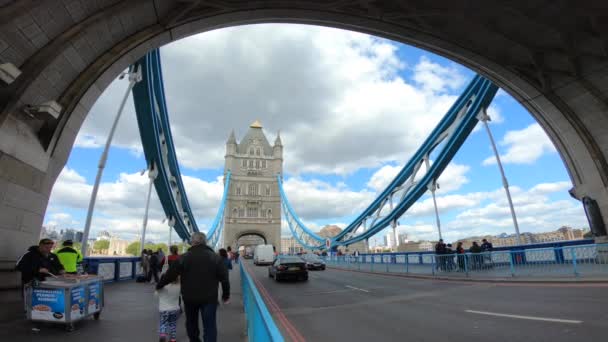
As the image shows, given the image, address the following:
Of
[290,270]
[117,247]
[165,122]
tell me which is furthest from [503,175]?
[117,247]

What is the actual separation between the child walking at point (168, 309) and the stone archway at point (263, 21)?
16.4 ft

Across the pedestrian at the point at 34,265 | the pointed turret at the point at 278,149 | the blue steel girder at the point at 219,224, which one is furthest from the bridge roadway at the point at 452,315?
the pointed turret at the point at 278,149

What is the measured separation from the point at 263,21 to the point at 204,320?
38.6 feet

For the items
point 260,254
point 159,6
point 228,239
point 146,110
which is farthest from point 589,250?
point 228,239

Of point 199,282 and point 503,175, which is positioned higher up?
point 503,175

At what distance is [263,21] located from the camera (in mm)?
12617

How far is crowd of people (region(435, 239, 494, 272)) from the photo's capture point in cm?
1346

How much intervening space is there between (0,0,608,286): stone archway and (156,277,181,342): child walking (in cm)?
501

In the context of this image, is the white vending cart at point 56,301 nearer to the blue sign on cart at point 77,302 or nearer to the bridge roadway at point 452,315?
the blue sign on cart at point 77,302

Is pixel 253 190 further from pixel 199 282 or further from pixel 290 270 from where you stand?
pixel 199 282

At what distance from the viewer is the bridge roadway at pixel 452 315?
454cm

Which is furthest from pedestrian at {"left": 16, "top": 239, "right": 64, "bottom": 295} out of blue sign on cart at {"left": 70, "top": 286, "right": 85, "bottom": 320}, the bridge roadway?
the bridge roadway

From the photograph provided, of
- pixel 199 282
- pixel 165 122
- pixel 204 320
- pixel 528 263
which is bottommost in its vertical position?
pixel 528 263

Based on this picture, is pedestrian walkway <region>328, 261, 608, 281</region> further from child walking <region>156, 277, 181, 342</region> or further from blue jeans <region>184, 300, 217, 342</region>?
child walking <region>156, 277, 181, 342</region>
